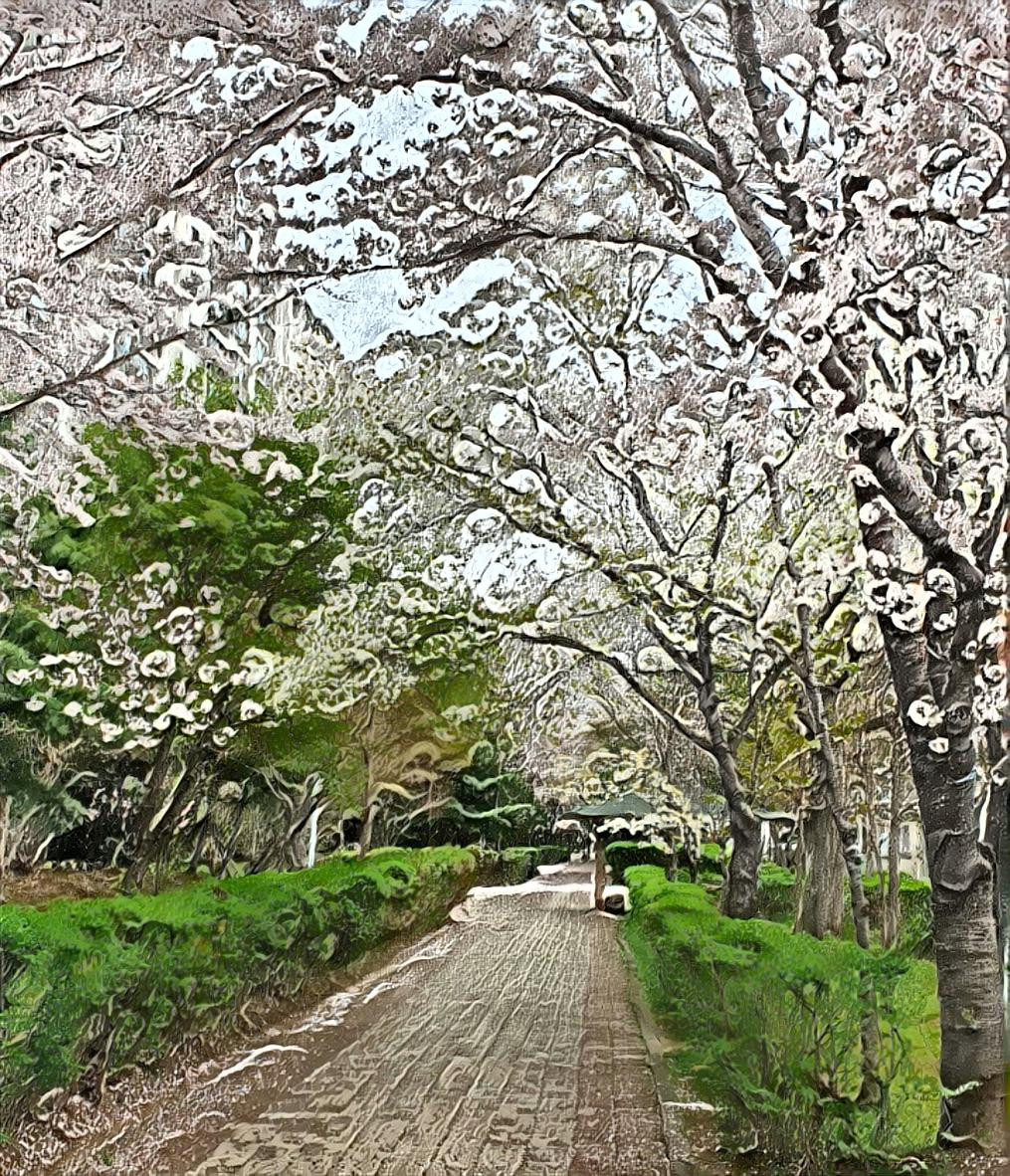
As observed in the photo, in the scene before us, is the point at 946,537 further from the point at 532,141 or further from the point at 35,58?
the point at 35,58

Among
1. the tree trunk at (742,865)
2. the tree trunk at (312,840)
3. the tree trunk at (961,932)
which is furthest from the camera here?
the tree trunk at (312,840)

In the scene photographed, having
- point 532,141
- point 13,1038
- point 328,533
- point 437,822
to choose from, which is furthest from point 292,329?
point 13,1038

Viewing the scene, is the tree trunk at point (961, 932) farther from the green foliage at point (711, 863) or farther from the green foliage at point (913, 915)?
the green foliage at point (711, 863)

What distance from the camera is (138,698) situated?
2.92m

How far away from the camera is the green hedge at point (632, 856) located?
2814 mm

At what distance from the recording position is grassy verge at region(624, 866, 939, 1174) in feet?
8.75

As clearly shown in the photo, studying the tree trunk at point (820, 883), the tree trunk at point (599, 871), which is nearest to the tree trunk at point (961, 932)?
the tree trunk at point (820, 883)

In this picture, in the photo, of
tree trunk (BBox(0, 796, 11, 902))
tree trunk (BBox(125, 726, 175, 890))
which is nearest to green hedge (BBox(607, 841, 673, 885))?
tree trunk (BBox(125, 726, 175, 890))

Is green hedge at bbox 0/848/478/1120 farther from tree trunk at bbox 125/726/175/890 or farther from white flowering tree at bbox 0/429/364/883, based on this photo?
white flowering tree at bbox 0/429/364/883

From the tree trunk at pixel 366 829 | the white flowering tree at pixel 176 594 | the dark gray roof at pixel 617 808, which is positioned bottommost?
the tree trunk at pixel 366 829

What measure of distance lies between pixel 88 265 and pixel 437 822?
1.54 meters

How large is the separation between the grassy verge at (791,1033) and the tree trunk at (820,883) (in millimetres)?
37

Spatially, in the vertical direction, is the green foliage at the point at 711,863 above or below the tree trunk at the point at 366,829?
below

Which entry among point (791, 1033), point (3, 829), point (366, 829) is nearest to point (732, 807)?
point (791, 1033)
